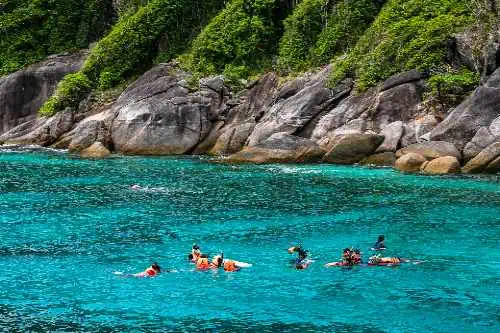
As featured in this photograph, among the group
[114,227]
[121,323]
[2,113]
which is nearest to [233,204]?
[114,227]

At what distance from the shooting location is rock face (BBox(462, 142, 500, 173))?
46.9 meters

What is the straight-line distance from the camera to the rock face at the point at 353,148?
54438 mm

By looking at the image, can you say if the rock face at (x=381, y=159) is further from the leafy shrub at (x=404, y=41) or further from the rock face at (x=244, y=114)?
the rock face at (x=244, y=114)

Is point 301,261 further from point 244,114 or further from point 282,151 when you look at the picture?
point 244,114

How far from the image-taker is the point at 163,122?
2584 inches

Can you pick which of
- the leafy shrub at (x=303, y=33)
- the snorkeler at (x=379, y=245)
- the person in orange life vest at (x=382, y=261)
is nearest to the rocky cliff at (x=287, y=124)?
the leafy shrub at (x=303, y=33)

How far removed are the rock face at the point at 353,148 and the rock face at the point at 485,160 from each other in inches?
351

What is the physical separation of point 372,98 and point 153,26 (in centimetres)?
3413

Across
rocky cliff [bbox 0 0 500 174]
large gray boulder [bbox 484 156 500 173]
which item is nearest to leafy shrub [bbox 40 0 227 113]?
rocky cliff [bbox 0 0 500 174]

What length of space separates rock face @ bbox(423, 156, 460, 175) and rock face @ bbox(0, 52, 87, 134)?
2033 inches

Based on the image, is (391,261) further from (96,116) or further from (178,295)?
(96,116)

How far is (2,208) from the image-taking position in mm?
38406

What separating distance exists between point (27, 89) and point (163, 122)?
2631 cm

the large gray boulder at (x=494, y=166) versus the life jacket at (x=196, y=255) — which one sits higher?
the large gray boulder at (x=494, y=166)
